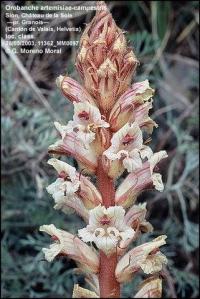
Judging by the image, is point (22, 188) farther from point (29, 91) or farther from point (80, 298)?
point (80, 298)

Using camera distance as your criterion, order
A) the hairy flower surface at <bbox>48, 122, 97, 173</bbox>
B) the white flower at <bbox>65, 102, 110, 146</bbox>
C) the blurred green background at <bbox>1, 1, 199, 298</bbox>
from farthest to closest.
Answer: the blurred green background at <bbox>1, 1, 199, 298</bbox> < the hairy flower surface at <bbox>48, 122, 97, 173</bbox> < the white flower at <bbox>65, 102, 110, 146</bbox>

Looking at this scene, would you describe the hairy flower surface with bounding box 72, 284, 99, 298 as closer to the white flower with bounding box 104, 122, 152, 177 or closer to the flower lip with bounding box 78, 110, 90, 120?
the white flower with bounding box 104, 122, 152, 177

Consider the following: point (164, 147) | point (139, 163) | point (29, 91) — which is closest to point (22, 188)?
point (29, 91)

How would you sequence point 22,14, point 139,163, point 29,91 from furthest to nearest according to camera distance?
point 29,91
point 22,14
point 139,163

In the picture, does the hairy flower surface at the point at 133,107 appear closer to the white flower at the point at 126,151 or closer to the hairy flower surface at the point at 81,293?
the white flower at the point at 126,151

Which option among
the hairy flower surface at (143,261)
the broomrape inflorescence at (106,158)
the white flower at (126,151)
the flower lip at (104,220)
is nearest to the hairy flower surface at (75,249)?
the broomrape inflorescence at (106,158)

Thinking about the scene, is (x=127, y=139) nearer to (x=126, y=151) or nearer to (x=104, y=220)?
(x=126, y=151)

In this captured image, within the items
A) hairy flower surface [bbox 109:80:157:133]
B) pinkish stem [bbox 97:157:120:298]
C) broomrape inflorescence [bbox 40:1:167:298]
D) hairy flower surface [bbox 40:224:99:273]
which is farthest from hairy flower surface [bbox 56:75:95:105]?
hairy flower surface [bbox 40:224:99:273]
